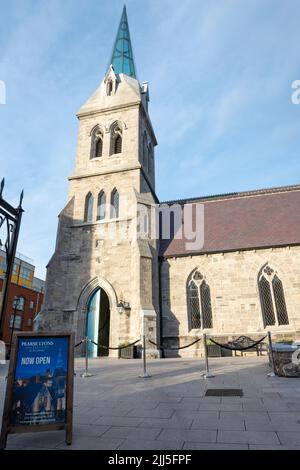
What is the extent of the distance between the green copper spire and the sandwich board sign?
1237 inches

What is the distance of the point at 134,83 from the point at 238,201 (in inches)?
613

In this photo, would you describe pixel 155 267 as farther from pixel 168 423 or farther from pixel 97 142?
pixel 168 423

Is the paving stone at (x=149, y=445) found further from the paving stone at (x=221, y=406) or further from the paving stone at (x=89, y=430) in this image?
the paving stone at (x=221, y=406)

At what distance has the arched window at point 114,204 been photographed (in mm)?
19344

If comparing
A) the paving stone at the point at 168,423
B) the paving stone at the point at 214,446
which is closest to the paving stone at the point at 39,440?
the paving stone at the point at 168,423

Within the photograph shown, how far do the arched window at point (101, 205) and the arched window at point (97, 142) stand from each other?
4508 mm

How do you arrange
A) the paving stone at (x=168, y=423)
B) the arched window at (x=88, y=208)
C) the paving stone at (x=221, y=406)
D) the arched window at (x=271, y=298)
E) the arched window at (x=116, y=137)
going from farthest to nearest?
the arched window at (x=116, y=137) → the arched window at (x=88, y=208) → the arched window at (x=271, y=298) → the paving stone at (x=221, y=406) → the paving stone at (x=168, y=423)

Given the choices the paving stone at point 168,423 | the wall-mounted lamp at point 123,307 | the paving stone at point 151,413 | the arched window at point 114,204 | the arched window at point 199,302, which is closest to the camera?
the paving stone at point 168,423

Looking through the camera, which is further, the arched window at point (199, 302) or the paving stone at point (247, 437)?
the arched window at point (199, 302)

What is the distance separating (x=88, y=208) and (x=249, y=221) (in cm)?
1157

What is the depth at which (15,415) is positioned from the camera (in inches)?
152

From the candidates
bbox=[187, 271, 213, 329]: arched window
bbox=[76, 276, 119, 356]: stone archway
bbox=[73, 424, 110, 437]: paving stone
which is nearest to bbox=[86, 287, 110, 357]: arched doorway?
bbox=[76, 276, 119, 356]: stone archway
